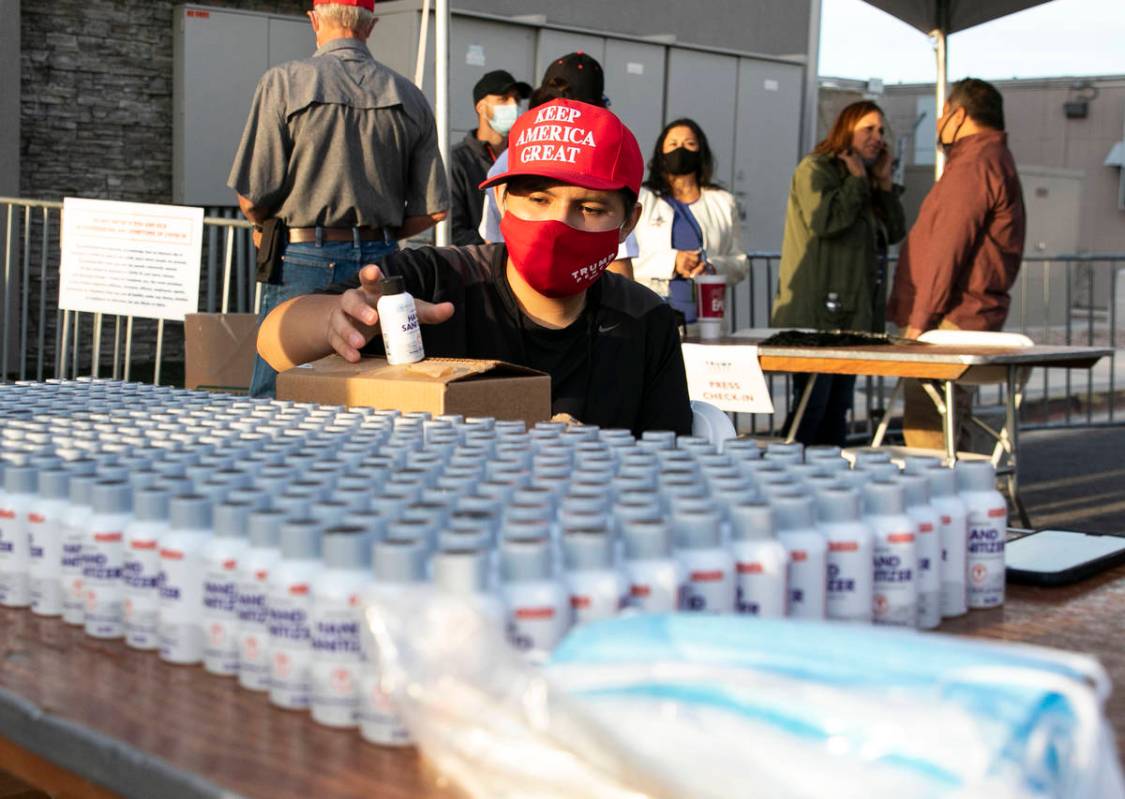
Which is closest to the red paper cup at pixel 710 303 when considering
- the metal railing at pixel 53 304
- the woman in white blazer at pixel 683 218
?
the woman in white blazer at pixel 683 218

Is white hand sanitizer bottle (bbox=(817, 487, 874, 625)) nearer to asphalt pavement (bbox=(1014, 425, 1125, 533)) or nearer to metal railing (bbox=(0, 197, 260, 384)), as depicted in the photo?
asphalt pavement (bbox=(1014, 425, 1125, 533))

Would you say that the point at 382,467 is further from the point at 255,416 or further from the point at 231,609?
the point at 255,416

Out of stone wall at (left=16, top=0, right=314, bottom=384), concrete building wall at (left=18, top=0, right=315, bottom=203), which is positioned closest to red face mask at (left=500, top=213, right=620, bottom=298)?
stone wall at (left=16, top=0, right=314, bottom=384)

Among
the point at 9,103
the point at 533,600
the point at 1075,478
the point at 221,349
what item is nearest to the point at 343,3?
the point at 221,349

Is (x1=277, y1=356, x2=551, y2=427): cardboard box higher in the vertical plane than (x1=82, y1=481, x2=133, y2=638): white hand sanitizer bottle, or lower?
higher

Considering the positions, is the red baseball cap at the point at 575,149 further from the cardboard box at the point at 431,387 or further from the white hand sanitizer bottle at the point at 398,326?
the cardboard box at the point at 431,387

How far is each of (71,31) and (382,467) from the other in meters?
9.02

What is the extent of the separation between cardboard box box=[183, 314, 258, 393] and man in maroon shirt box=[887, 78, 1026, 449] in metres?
3.22

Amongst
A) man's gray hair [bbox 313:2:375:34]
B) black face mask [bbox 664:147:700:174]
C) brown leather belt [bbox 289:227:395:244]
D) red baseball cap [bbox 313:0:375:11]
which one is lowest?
brown leather belt [bbox 289:227:395:244]

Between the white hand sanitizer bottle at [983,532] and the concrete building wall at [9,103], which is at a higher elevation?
the concrete building wall at [9,103]

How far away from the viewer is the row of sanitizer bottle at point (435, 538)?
4.20 ft

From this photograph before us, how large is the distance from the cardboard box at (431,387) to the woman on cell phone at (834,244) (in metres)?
4.51

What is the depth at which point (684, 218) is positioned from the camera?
659 cm

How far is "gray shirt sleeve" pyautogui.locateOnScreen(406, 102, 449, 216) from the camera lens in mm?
5551
